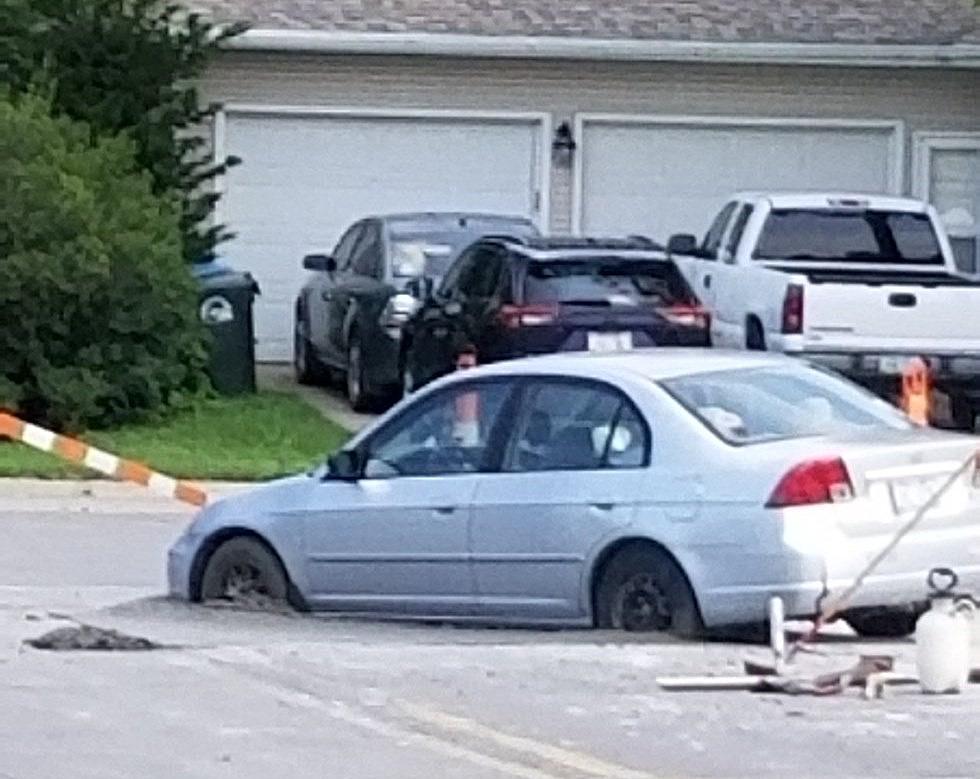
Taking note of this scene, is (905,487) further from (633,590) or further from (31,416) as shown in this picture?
(31,416)

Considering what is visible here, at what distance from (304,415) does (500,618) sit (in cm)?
1179

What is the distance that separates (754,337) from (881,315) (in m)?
1.34

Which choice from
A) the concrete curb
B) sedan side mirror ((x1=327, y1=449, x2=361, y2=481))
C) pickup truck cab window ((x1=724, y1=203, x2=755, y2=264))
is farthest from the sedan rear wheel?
sedan side mirror ((x1=327, y1=449, x2=361, y2=481))

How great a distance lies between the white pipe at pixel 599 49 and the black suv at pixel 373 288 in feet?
6.12

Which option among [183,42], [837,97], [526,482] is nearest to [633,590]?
[526,482]

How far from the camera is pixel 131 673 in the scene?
12.6 m

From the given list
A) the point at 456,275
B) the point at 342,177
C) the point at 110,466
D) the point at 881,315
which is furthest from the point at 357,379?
the point at 110,466

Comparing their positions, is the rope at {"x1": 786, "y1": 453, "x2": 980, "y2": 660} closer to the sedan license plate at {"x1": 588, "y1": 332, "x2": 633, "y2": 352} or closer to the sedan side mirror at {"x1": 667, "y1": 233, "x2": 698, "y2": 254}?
the sedan license plate at {"x1": 588, "y1": 332, "x2": 633, "y2": 352}

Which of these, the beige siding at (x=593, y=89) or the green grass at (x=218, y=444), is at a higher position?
the beige siding at (x=593, y=89)

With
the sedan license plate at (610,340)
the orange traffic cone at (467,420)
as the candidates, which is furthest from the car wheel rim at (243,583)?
the sedan license plate at (610,340)

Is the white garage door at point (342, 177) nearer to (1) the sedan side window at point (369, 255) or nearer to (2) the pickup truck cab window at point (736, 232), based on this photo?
(1) the sedan side window at point (369, 255)

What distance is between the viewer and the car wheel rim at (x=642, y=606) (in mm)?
13828

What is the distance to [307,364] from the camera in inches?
1155

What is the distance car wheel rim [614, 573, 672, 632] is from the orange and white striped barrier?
601 cm
